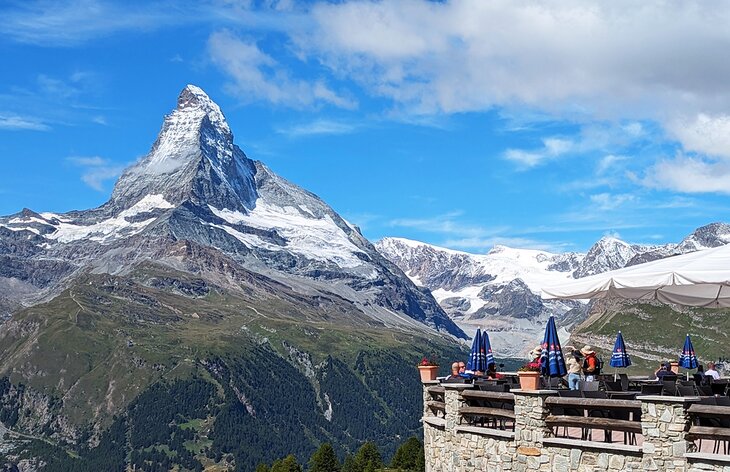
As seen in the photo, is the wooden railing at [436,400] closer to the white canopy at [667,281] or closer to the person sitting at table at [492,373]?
the person sitting at table at [492,373]

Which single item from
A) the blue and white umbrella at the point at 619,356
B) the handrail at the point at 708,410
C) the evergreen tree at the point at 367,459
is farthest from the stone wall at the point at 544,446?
the evergreen tree at the point at 367,459

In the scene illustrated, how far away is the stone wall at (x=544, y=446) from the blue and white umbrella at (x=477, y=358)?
6.91 feet

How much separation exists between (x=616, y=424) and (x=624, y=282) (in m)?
8.09

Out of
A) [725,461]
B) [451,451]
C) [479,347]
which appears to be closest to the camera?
[725,461]

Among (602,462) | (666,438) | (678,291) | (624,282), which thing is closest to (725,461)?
(666,438)

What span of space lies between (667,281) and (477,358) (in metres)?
5.87

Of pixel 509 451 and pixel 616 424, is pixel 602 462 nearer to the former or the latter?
pixel 616 424

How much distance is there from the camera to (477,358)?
959 inches

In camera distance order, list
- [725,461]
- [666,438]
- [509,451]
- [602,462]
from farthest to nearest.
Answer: [509,451], [602,462], [666,438], [725,461]

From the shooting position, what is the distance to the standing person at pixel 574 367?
22027 millimetres

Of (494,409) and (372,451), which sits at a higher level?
(494,409)

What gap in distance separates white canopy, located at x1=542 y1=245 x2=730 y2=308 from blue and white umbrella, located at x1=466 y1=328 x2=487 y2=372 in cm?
256

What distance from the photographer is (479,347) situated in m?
24.6

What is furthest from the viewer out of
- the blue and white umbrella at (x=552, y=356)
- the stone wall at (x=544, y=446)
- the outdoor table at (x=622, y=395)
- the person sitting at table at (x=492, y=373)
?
the person sitting at table at (x=492, y=373)
